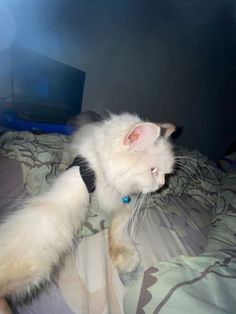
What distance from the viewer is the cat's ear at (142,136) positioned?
780 mm

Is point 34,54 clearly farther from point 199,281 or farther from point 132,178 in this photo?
point 199,281

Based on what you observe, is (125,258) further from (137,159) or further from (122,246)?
(137,159)

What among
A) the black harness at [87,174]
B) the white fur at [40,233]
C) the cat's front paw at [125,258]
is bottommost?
the cat's front paw at [125,258]

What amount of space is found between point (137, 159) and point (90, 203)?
0.24 m

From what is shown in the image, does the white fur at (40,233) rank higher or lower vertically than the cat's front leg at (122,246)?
higher

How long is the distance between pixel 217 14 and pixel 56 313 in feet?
8.20

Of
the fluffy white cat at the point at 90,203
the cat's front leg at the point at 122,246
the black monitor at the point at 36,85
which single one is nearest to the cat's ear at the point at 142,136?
the fluffy white cat at the point at 90,203

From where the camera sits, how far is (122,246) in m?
0.88

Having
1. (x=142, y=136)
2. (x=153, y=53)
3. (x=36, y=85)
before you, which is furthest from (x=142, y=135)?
(x=153, y=53)

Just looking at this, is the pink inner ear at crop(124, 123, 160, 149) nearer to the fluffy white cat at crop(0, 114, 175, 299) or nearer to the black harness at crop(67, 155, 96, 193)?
the fluffy white cat at crop(0, 114, 175, 299)

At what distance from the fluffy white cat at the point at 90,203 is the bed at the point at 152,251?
5 cm

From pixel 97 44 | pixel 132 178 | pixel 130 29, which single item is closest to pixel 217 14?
pixel 130 29

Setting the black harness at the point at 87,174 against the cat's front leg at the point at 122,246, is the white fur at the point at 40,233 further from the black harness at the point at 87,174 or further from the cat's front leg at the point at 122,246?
the cat's front leg at the point at 122,246

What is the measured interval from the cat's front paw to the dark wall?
64.8 inches
